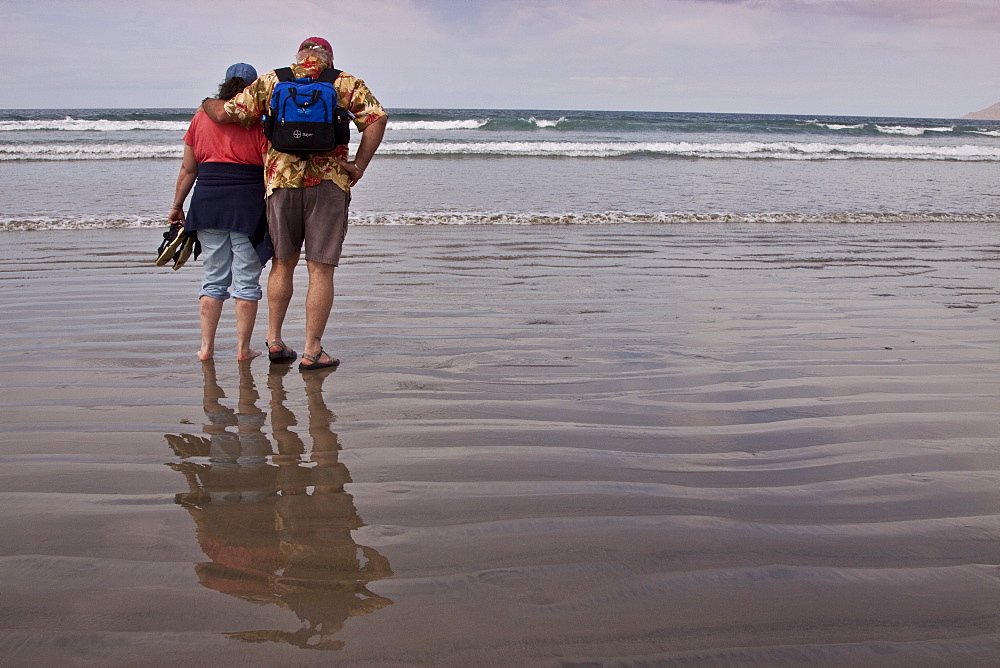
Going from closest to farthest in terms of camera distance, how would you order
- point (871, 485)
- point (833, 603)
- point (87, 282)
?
point (833, 603)
point (871, 485)
point (87, 282)

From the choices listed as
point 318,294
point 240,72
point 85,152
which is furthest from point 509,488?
point 85,152

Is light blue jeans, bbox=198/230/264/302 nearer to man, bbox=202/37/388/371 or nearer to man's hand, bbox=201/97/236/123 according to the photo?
man, bbox=202/37/388/371

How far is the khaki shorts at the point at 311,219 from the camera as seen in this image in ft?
13.3

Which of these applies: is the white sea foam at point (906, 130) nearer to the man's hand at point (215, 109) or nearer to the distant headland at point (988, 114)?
the man's hand at point (215, 109)

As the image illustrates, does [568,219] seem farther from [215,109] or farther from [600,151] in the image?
[600,151]

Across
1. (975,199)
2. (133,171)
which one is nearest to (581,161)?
(975,199)

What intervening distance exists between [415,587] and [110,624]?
71 centimetres

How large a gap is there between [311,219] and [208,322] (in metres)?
0.79

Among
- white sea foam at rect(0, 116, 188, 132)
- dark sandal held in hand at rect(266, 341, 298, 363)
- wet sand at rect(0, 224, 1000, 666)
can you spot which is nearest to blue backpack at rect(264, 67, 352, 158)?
dark sandal held in hand at rect(266, 341, 298, 363)

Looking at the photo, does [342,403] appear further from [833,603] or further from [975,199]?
[975,199]

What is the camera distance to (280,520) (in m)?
2.37

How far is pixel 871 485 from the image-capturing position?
266 cm

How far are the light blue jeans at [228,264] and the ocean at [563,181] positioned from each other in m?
5.60

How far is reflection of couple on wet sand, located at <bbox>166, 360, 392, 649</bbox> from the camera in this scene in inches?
76.2
